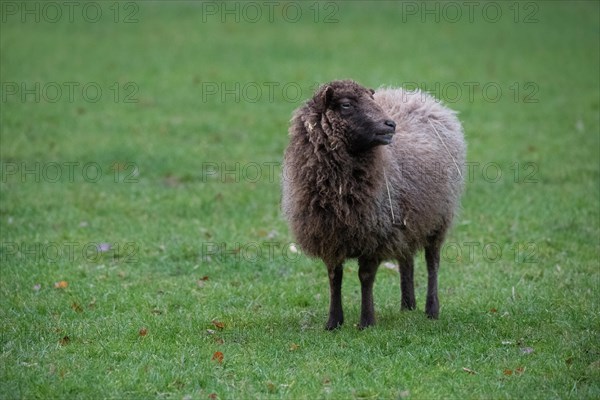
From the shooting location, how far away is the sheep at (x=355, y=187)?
7750 mm

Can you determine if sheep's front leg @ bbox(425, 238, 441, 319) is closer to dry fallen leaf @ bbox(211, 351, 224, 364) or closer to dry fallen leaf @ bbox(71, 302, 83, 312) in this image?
dry fallen leaf @ bbox(211, 351, 224, 364)

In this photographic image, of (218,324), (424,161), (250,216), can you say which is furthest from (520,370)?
(250,216)

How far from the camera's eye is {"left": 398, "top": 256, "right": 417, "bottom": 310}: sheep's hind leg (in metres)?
8.84

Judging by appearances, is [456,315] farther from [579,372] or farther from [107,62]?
[107,62]

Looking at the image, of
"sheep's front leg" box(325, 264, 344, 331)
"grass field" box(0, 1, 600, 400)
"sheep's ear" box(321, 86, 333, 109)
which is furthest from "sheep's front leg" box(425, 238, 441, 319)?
"sheep's ear" box(321, 86, 333, 109)

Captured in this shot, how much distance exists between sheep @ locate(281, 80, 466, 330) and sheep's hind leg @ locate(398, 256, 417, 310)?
0.32 metres

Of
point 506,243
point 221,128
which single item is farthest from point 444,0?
point 506,243

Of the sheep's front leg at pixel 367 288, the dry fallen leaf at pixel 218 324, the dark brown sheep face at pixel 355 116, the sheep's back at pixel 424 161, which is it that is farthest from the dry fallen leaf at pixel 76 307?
the sheep's back at pixel 424 161

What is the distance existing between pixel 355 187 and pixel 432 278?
5.32 feet

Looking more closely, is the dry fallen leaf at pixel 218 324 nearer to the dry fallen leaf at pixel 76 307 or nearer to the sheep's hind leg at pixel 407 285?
the dry fallen leaf at pixel 76 307

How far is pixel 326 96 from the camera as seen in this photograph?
306 inches

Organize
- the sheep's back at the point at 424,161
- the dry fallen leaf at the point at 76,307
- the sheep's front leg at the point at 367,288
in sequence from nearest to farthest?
1. the sheep's front leg at the point at 367,288
2. the sheep's back at the point at 424,161
3. the dry fallen leaf at the point at 76,307

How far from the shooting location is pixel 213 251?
10.6 m

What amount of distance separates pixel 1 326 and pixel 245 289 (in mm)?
2651
